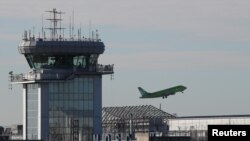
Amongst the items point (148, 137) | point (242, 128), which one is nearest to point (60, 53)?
point (148, 137)

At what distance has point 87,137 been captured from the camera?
197875 mm

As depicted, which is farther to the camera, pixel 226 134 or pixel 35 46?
pixel 35 46

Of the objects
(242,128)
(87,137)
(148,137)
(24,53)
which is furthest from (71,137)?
(242,128)

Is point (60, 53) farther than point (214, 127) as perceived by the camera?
Yes

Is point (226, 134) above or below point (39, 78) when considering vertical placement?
below

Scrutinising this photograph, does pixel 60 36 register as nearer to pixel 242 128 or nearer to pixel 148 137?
pixel 148 137

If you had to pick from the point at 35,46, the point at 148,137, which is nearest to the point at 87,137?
the point at 35,46

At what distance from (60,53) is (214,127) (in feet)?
477

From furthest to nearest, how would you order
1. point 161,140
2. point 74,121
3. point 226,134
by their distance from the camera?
point 74,121 → point 161,140 → point 226,134

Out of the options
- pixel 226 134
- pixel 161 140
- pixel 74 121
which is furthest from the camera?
pixel 74 121

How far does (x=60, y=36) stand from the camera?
654 feet

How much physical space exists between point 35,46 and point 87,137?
16.7 m

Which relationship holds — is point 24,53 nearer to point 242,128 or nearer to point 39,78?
point 39,78

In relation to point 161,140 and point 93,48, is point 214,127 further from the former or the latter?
point 93,48
